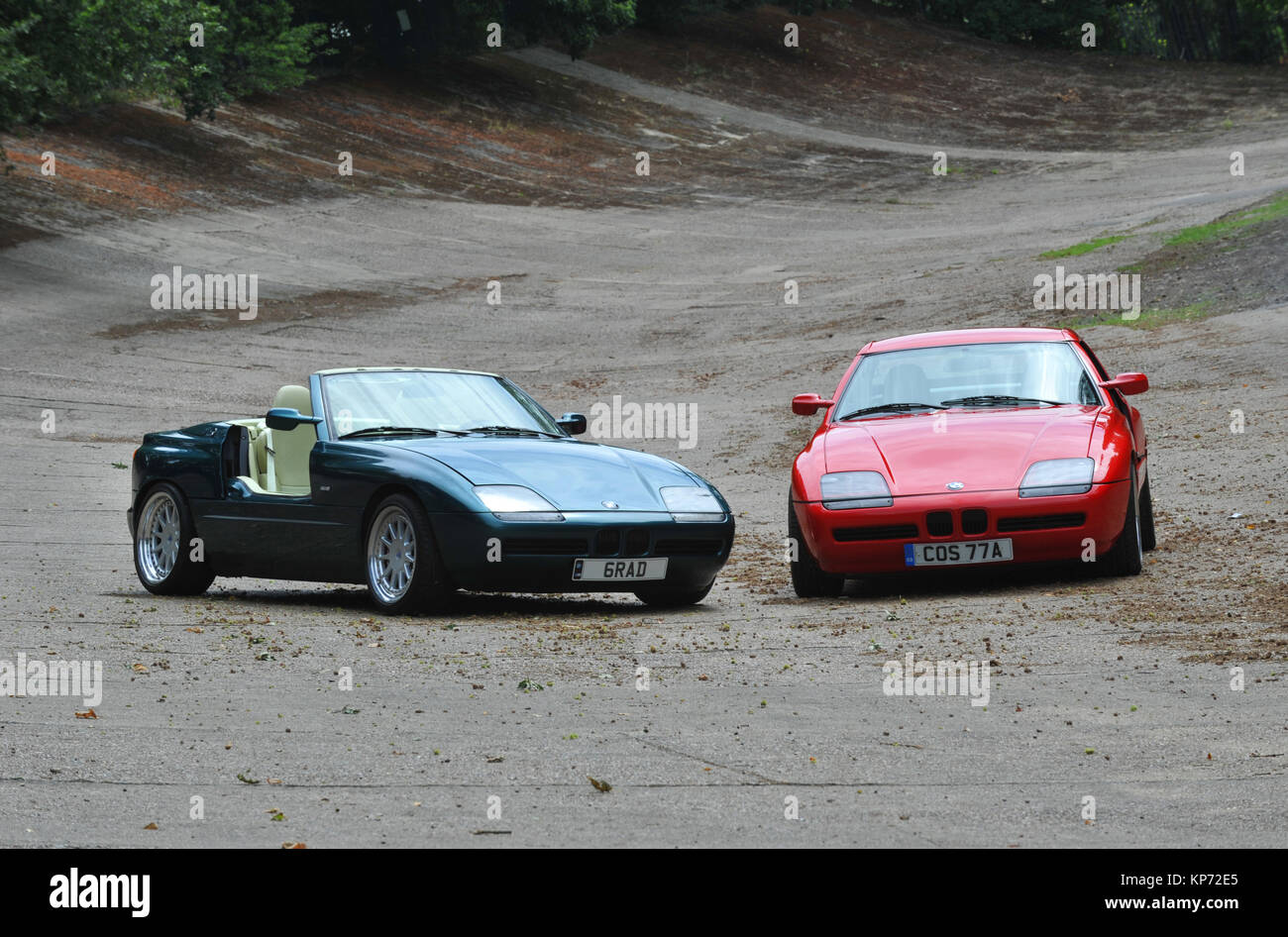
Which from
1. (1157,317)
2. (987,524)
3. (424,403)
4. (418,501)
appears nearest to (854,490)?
(987,524)

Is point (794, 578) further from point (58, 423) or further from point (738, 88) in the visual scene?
point (738, 88)

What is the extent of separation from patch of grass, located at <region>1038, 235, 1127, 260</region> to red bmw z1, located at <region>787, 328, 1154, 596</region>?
23172mm

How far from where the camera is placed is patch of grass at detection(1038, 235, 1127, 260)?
111ft

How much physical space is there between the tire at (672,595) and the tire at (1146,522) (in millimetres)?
3043

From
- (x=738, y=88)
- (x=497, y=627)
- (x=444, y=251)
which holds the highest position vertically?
(x=738, y=88)

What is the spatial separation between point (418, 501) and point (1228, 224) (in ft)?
89.1

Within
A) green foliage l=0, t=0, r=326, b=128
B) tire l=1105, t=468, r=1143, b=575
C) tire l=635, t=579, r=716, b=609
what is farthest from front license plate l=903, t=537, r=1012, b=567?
green foliage l=0, t=0, r=326, b=128

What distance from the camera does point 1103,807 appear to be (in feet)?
17.2

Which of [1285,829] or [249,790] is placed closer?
[1285,829]

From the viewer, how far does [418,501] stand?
9.74 meters

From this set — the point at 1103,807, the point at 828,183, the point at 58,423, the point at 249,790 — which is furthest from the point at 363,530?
the point at 828,183

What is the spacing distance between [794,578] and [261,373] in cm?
2080
